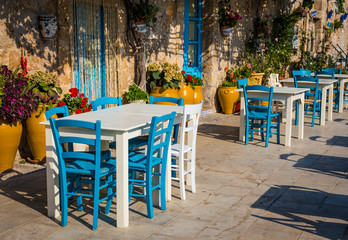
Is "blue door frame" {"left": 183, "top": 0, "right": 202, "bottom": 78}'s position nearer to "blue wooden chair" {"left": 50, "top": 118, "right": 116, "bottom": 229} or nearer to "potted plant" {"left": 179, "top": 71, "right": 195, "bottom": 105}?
"potted plant" {"left": 179, "top": 71, "right": 195, "bottom": 105}

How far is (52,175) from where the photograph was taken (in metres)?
4.14

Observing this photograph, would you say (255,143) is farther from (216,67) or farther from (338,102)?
(338,102)

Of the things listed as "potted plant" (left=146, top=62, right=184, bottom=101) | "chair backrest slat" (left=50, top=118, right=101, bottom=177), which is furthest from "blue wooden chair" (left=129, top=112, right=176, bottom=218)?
"potted plant" (left=146, top=62, right=184, bottom=101)

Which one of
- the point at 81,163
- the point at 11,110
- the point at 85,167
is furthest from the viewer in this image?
the point at 11,110

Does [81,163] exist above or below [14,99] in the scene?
below

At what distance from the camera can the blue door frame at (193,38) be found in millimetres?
10117

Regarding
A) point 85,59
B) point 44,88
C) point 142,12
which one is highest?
point 142,12

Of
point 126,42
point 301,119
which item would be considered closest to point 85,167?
point 126,42

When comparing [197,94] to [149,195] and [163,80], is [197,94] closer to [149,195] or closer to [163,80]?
[163,80]

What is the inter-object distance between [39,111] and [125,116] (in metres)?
1.89

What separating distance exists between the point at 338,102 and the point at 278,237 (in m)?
8.00

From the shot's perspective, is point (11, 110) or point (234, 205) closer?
point (234, 205)

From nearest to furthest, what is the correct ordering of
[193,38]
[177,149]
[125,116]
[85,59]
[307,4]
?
[125,116] → [177,149] → [85,59] → [193,38] → [307,4]

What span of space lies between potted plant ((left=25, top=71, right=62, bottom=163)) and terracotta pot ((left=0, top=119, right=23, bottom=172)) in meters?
0.19
